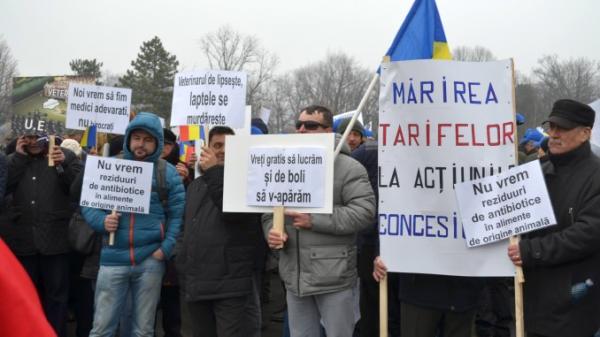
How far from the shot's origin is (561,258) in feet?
10.4

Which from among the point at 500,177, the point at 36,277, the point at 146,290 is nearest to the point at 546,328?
the point at 500,177

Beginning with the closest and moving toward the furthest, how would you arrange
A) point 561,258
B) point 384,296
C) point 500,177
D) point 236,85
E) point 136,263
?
point 561,258 < point 500,177 < point 384,296 < point 136,263 < point 236,85

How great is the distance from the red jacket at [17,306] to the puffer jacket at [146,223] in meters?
3.41

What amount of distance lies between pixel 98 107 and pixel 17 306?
18.1 feet

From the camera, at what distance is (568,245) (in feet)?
10.3

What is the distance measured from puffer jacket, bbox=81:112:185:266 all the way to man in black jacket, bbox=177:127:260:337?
32 cm

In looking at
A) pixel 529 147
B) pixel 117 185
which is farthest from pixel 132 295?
pixel 529 147

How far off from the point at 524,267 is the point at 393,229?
0.80m

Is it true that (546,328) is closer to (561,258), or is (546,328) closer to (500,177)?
(561,258)

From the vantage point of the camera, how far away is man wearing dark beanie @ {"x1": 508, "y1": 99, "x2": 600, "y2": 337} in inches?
125

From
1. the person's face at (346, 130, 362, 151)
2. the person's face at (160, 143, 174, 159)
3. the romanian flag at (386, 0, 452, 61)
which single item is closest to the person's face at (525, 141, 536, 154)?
the person's face at (346, 130, 362, 151)

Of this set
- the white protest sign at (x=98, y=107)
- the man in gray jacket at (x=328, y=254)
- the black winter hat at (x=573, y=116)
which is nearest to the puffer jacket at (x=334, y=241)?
the man in gray jacket at (x=328, y=254)

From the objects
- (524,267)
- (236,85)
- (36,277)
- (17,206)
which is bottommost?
(36,277)

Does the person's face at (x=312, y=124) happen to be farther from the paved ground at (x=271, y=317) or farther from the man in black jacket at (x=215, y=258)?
the paved ground at (x=271, y=317)
